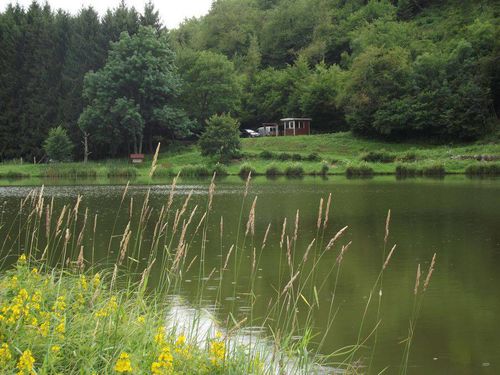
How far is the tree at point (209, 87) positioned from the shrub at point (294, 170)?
57.6 feet

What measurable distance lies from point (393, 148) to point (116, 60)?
24228 millimetres

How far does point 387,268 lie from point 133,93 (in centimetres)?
4761

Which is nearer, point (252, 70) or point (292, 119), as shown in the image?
point (292, 119)

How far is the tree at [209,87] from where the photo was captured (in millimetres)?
60219

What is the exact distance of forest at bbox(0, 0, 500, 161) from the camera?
179ft

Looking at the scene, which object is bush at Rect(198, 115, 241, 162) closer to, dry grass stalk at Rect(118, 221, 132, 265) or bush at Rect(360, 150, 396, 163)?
bush at Rect(360, 150, 396, 163)

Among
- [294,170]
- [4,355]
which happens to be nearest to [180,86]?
[294,170]

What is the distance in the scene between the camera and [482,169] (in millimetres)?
41250

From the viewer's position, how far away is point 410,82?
5641 cm

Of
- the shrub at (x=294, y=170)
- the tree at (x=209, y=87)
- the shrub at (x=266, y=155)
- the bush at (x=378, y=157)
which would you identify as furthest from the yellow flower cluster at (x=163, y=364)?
the tree at (x=209, y=87)

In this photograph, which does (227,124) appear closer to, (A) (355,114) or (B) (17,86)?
(A) (355,114)

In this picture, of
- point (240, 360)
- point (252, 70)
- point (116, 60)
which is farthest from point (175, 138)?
point (240, 360)

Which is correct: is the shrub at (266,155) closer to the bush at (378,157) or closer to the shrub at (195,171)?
the shrub at (195,171)

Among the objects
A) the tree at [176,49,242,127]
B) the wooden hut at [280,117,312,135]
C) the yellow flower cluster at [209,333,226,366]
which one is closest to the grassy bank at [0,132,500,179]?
the tree at [176,49,242,127]
